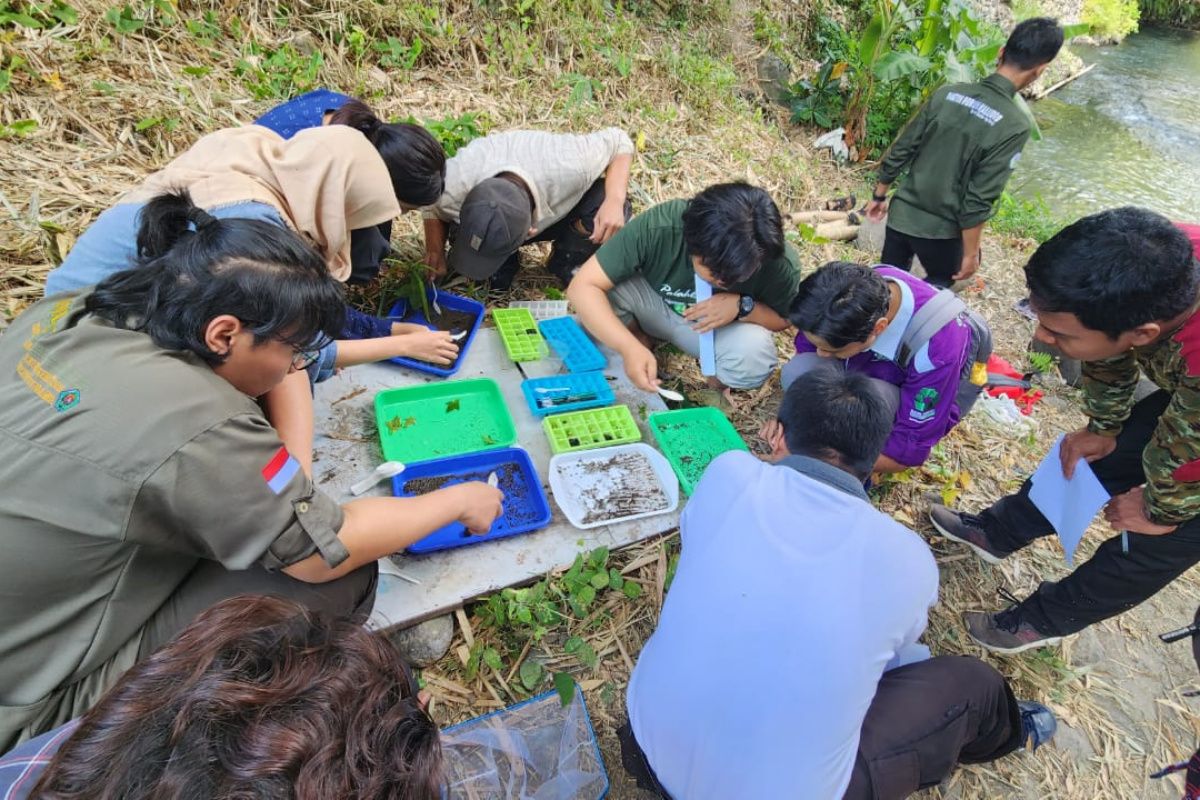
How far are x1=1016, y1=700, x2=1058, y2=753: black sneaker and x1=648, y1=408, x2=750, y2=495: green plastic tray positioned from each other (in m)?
1.37

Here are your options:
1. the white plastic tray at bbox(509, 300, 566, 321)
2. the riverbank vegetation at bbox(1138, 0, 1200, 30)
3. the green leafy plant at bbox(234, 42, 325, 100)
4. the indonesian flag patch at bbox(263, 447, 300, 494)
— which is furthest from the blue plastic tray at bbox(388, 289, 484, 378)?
the riverbank vegetation at bbox(1138, 0, 1200, 30)

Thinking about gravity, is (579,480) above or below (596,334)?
below

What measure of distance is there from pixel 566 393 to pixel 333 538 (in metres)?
1.56

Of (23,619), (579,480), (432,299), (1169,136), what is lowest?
(1169,136)

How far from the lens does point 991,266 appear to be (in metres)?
5.07

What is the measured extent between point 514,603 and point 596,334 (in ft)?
4.36

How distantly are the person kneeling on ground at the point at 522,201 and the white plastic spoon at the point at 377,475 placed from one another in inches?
50.2

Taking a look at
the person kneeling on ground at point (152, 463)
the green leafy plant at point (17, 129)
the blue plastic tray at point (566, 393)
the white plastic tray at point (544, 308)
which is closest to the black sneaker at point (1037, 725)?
the blue plastic tray at point (566, 393)

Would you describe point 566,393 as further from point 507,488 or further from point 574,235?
point 574,235

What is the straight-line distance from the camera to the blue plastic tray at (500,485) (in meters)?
2.30

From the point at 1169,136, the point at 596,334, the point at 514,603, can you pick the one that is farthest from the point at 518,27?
the point at 1169,136

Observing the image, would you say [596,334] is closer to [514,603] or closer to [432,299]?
[432,299]

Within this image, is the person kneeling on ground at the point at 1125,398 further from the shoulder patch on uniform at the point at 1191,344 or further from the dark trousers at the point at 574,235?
the dark trousers at the point at 574,235

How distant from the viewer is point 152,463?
1229mm
